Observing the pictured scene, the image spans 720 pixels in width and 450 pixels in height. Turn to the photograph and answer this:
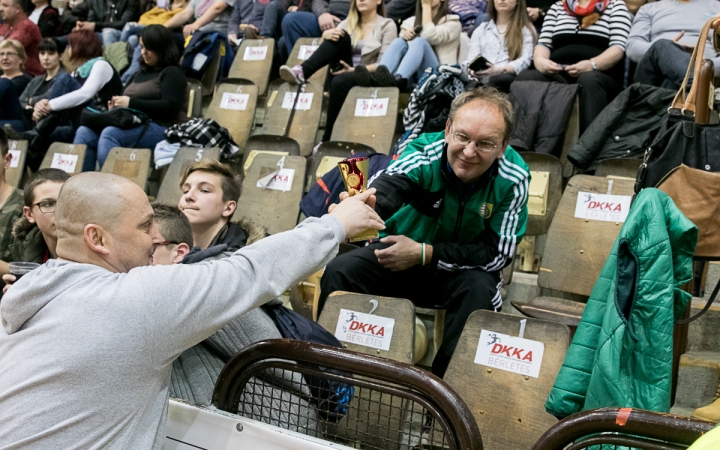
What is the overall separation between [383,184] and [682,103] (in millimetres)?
888

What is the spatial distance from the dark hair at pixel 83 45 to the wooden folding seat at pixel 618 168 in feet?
12.9

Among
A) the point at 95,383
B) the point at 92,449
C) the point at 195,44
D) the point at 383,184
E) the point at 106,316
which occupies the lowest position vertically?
the point at 92,449

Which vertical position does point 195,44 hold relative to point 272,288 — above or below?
above

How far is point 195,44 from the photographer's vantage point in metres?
4.98

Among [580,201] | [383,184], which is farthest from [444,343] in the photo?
[580,201]

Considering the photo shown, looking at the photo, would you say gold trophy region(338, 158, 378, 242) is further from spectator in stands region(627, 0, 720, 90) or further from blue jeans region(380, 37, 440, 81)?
blue jeans region(380, 37, 440, 81)

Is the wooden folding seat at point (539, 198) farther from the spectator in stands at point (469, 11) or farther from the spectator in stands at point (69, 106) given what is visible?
the spectator in stands at point (69, 106)

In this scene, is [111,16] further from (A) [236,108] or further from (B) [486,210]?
(B) [486,210]

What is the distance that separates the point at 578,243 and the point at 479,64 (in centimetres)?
141

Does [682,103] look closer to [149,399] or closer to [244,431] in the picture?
[244,431]

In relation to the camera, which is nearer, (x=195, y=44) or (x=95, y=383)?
(x=95, y=383)

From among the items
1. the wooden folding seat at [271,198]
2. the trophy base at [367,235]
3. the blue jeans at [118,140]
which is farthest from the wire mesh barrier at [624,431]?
the blue jeans at [118,140]

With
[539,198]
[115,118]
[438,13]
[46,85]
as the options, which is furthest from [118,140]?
[539,198]

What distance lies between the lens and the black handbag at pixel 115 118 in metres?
4.30
